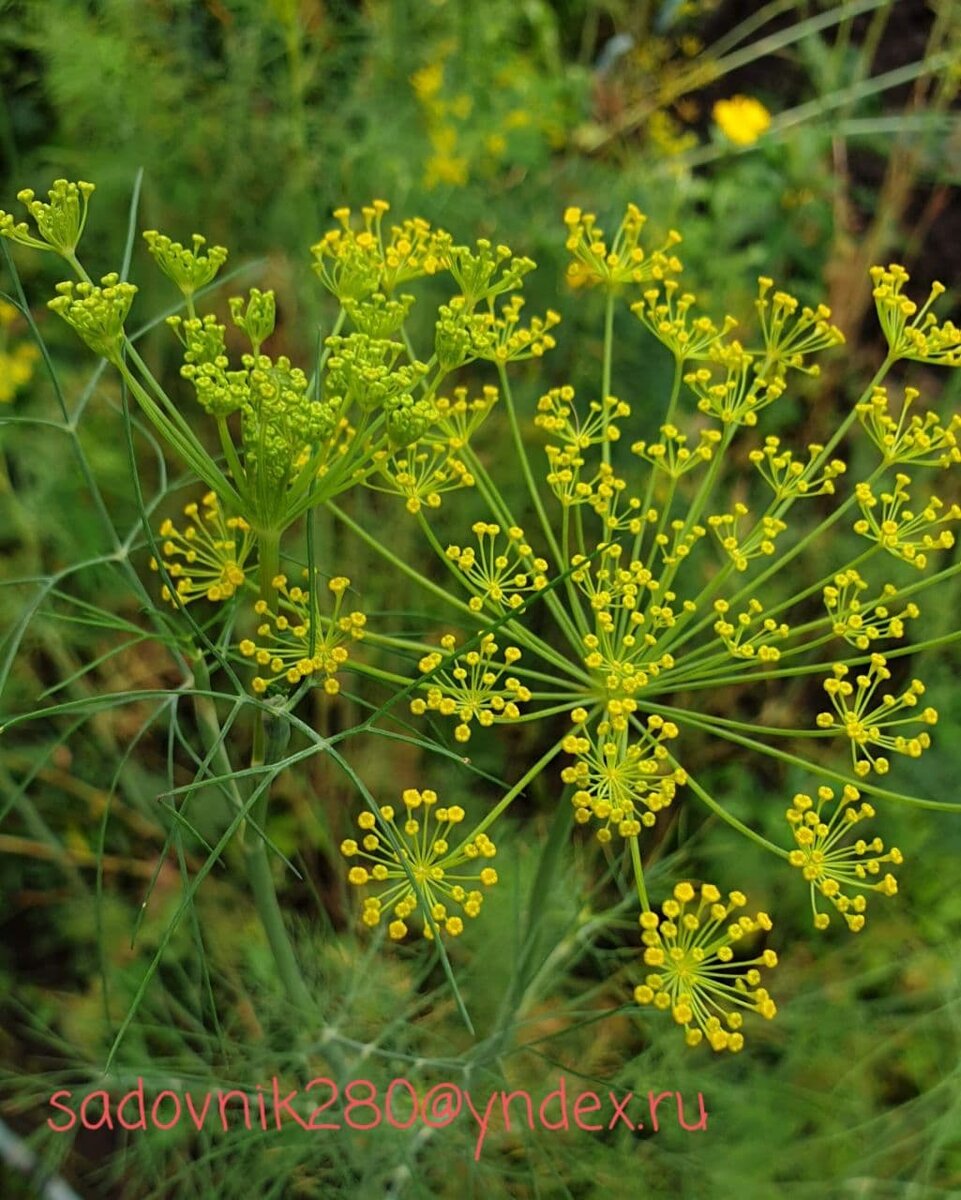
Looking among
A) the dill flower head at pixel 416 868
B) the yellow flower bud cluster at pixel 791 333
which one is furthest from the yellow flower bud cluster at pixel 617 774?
the yellow flower bud cluster at pixel 791 333

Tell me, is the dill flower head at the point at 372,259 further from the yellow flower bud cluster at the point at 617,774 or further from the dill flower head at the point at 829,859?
the dill flower head at the point at 829,859

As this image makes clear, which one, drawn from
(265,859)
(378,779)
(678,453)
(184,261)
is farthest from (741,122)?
(265,859)

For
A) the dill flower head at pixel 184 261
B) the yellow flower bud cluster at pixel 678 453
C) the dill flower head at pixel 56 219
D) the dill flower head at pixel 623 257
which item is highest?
the dill flower head at pixel 56 219

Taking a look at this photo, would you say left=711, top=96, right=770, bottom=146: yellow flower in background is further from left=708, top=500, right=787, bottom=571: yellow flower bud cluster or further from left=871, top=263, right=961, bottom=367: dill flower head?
left=708, top=500, right=787, bottom=571: yellow flower bud cluster

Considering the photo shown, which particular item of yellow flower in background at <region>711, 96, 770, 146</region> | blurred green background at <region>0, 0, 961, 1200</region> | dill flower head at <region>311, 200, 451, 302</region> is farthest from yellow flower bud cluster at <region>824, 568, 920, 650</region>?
yellow flower in background at <region>711, 96, 770, 146</region>

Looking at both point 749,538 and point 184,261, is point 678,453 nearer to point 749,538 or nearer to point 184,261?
point 749,538

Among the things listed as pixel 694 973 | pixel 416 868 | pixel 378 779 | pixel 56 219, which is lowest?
pixel 378 779
